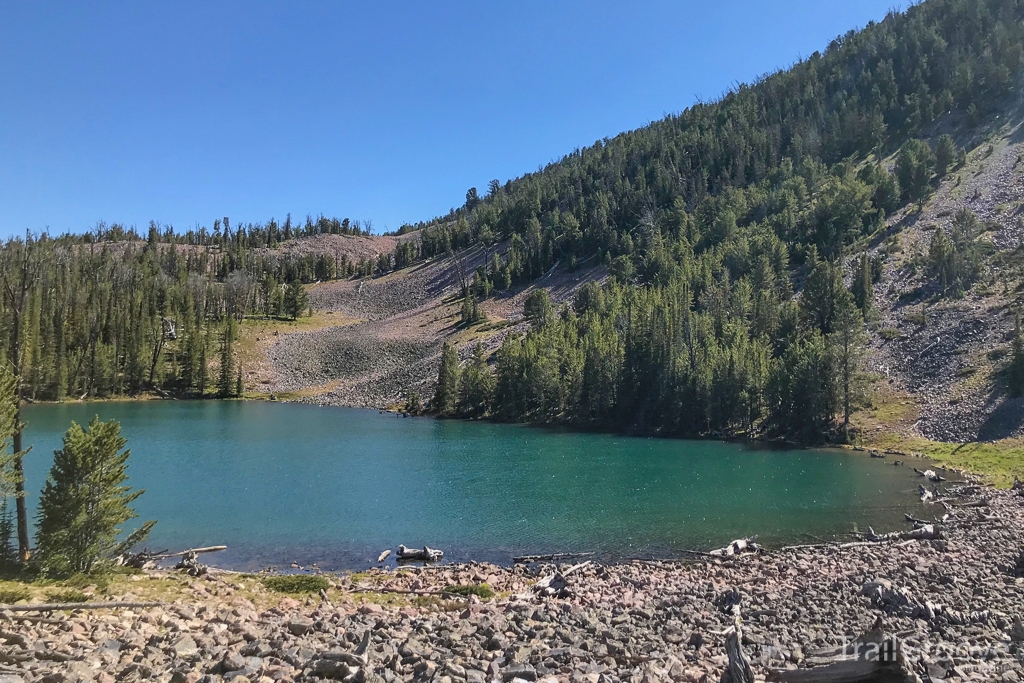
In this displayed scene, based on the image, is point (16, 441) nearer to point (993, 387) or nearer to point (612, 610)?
point (612, 610)

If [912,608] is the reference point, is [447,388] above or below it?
above

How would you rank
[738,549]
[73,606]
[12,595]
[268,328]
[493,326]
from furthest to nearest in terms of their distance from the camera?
[268,328]
[493,326]
[738,549]
[12,595]
[73,606]

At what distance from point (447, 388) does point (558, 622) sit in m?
89.5

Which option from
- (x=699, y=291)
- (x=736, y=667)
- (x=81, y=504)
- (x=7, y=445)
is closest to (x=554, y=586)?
(x=736, y=667)

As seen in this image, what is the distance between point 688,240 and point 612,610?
142 meters

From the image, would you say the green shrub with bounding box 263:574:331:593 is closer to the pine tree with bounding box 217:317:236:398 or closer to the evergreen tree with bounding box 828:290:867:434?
the evergreen tree with bounding box 828:290:867:434

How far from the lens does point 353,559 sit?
99.4 ft

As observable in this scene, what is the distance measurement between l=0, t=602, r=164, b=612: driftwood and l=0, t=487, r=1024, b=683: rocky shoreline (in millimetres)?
274

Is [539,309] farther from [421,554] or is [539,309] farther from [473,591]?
[473,591]

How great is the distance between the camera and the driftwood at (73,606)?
14.6m

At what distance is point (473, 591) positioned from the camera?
2356cm

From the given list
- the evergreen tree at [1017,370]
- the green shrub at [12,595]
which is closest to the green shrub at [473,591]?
the green shrub at [12,595]

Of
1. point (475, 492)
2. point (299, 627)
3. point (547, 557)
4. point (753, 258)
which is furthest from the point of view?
point (753, 258)

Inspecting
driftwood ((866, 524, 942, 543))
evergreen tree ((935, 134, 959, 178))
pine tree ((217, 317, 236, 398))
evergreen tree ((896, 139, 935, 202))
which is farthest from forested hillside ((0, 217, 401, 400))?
evergreen tree ((935, 134, 959, 178))
